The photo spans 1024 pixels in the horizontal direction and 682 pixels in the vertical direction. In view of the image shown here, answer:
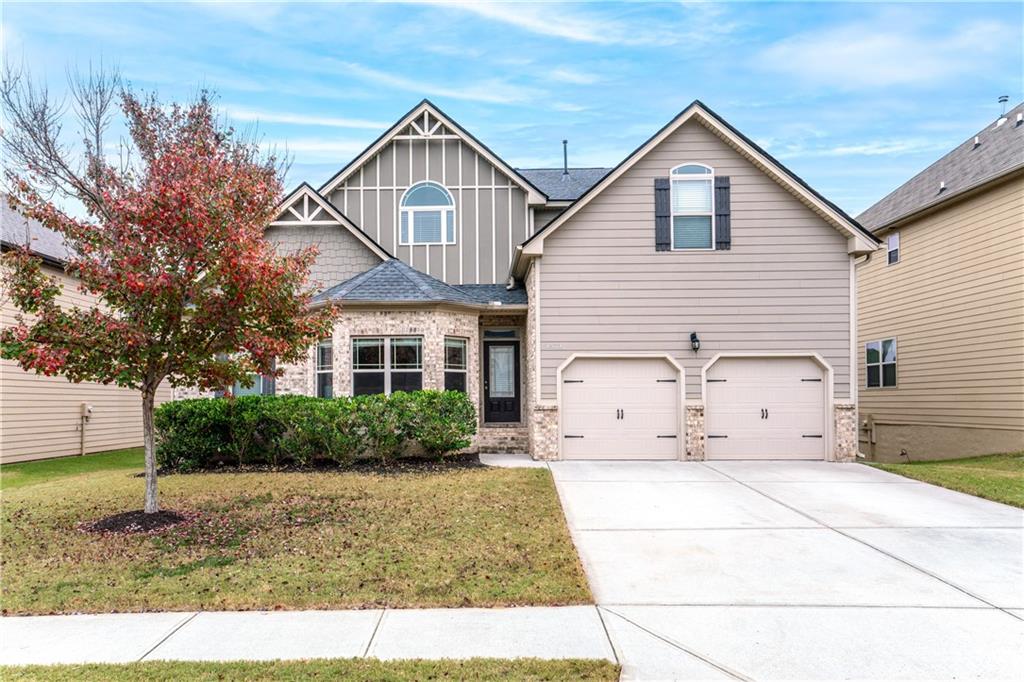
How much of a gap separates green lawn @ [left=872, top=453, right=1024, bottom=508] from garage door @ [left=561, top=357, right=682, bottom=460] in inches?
168

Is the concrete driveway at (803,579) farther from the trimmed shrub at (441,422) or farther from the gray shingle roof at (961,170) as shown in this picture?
the gray shingle roof at (961,170)

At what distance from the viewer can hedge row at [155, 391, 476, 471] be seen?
472 inches

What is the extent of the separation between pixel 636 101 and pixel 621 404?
9.56 m

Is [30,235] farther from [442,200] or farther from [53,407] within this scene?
[442,200]

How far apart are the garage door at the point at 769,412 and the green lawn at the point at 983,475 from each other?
1613 mm

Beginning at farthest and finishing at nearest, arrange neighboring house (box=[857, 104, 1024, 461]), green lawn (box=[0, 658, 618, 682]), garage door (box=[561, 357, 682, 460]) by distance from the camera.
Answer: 1. neighboring house (box=[857, 104, 1024, 461])
2. garage door (box=[561, 357, 682, 460])
3. green lawn (box=[0, 658, 618, 682])

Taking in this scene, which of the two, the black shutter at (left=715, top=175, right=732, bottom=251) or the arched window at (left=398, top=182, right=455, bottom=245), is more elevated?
the arched window at (left=398, top=182, right=455, bottom=245)

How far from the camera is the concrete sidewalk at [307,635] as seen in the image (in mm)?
4168

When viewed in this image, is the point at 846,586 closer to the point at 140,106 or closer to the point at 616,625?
the point at 616,625

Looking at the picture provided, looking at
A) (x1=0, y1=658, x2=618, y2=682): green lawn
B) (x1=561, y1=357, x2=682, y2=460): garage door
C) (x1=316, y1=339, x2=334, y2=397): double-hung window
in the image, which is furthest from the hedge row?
(x1=0, y1=658, x2=618, y2=682): green lawn

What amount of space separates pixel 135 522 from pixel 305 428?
172 inches

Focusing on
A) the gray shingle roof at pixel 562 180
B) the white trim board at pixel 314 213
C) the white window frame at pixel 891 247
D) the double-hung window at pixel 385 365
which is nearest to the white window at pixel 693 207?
the gray shingle roof at pixel 562 180

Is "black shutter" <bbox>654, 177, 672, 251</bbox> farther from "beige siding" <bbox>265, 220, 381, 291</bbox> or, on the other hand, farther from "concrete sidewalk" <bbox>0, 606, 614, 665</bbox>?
"concrete sidewalk" <bbox>0, 606, 614, 665</bbox>

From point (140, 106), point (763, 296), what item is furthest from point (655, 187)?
point (140, 106)
